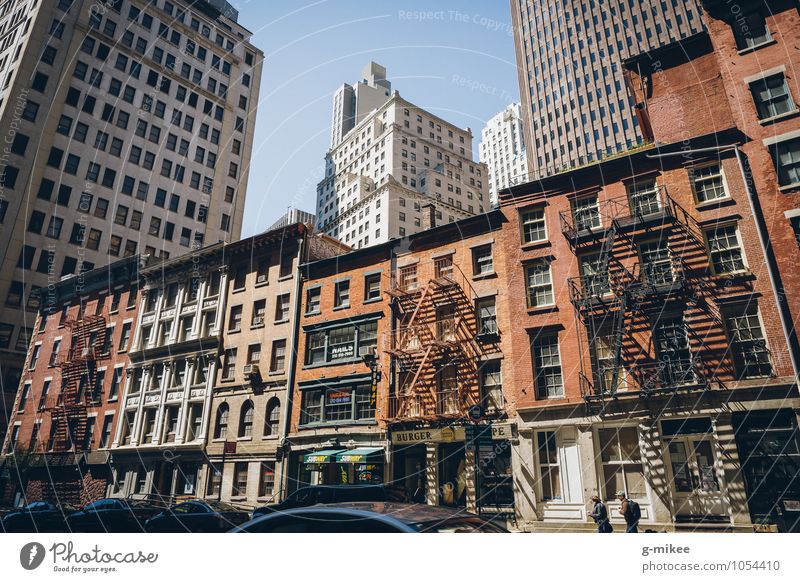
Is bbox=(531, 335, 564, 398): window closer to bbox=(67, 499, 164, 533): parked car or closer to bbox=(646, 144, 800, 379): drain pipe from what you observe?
bbox=(646, 144, 800, 379): drain pipe

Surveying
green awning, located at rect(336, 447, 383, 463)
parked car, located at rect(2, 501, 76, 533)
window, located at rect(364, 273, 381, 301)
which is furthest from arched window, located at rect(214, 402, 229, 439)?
window, located at rect(364, 273, 381, 301)

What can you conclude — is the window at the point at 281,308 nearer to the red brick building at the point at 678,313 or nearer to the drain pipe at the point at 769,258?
the red brick building at the point at 678,313

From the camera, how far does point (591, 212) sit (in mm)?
23625

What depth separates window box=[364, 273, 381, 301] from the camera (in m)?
29.9

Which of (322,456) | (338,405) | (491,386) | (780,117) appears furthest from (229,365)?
(780,117)

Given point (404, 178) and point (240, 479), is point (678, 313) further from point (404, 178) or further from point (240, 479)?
point (404, 178)

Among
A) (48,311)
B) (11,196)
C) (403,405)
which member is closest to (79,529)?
(403,405)

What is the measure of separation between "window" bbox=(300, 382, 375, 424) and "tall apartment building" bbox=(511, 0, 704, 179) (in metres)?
65.7

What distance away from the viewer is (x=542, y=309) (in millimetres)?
23359

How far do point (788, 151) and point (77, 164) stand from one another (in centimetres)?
5986

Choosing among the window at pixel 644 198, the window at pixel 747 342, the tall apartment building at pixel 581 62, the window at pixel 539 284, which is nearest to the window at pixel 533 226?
the window at pixel 539 284

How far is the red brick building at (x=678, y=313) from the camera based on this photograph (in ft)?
58.5

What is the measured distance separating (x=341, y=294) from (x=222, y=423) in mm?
11714
